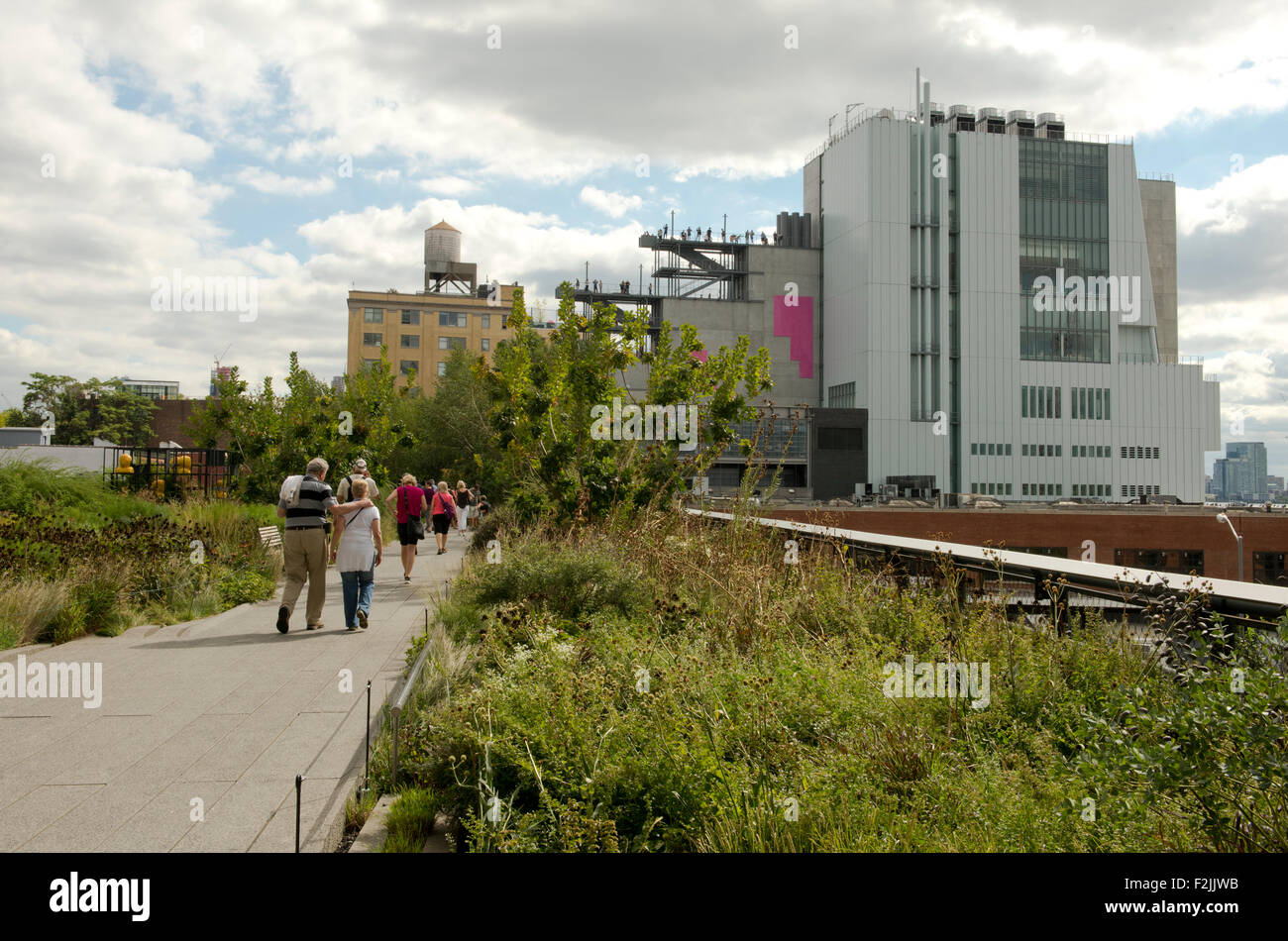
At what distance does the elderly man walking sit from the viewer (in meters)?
9.60

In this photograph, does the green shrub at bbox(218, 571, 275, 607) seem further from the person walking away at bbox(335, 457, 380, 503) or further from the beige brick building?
the beige brick building

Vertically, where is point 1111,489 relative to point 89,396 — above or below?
below

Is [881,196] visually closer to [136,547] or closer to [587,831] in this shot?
[136,547]

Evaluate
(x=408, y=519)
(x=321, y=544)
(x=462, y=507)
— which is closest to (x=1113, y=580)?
(x=321, y=544)

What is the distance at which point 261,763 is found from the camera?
503 centimetres

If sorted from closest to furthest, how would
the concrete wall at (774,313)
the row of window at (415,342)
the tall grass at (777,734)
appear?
the tall grass at (777,734)
the concrete wall at (774,313)
the row of window at (415,342)

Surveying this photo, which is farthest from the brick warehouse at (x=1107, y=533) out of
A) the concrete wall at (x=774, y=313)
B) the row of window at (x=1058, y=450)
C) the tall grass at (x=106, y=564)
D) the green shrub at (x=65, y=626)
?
the concrete wall at (x=774, y=313)

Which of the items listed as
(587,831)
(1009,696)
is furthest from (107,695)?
(1009,696)

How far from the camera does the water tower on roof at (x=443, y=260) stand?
326 feet

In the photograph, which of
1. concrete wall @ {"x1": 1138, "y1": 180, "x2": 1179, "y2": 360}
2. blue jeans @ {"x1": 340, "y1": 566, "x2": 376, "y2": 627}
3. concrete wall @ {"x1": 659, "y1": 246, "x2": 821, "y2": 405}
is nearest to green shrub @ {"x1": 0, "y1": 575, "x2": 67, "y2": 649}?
blue jeans @ {"x1": 340, "y1": 566, "x2": 376, "y2": 627}

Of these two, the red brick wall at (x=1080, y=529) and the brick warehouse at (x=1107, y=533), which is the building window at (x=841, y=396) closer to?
the brick warehouse at (x=1107, y=533)

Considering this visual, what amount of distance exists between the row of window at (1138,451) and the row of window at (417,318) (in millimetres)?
61875

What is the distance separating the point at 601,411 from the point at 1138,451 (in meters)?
76.7

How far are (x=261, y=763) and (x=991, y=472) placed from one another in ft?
251
